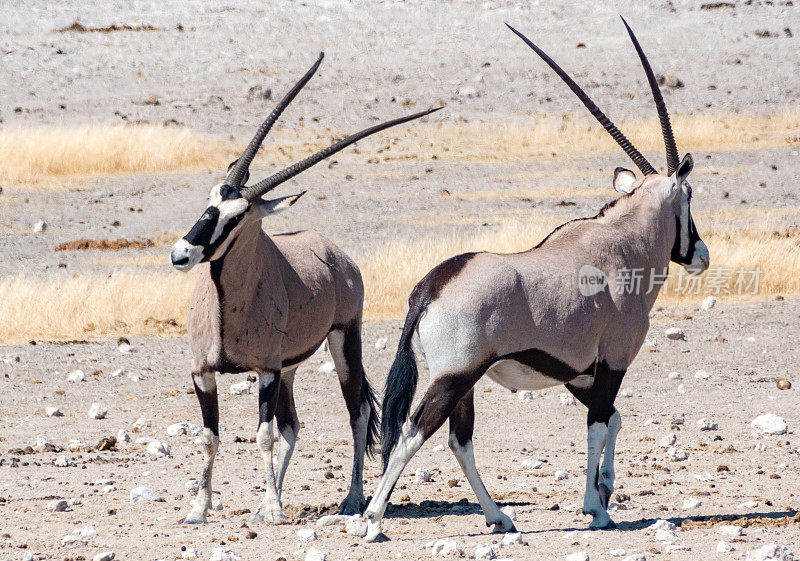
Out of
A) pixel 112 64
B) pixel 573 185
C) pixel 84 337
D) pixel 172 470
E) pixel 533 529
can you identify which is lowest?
pixel 112 64

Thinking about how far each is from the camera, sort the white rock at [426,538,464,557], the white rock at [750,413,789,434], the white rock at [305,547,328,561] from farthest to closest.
A: the white rock at [750,413,789,434], the white rock at [426,538,464,557], the white rock at [305,547,328,561]

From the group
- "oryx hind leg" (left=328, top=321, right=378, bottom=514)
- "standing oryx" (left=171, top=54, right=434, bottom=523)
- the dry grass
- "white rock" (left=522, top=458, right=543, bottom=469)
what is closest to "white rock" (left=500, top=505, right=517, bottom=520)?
"standing oryx" (left=171, top=54, right=434, bottom=523)

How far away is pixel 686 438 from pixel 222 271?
4.03m

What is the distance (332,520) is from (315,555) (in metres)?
1.16

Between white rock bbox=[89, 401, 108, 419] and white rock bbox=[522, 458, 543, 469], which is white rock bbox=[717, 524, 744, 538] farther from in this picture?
white rock bbox=[89, 401, 108, 419]

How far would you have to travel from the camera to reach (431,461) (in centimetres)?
909

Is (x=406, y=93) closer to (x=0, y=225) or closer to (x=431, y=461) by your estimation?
(x=0, y=225)

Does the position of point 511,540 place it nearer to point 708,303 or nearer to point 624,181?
point 624,181

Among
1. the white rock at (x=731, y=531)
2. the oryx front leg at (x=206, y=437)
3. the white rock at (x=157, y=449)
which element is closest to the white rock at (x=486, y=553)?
the white rock at (x=731, y=531)

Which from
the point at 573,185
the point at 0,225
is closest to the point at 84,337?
the point at 0,225

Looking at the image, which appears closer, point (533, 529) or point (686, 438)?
point (533, 529)

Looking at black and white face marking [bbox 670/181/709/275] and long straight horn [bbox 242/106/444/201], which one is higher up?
long straight horn [bbox 242/106/444/201]

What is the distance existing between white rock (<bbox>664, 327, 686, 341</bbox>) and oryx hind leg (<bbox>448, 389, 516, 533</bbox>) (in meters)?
6.08

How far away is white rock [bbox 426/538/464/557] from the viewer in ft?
20.4
